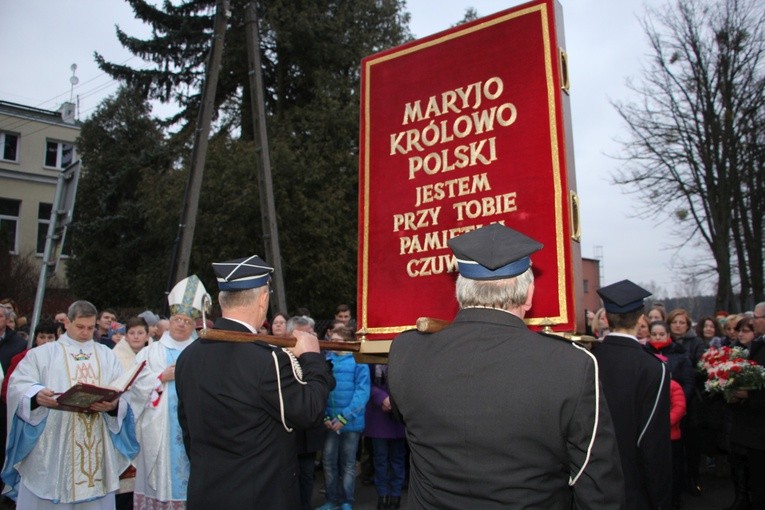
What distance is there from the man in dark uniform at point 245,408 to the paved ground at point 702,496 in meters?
4.32

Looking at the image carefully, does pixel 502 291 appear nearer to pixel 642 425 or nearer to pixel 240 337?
pixel 240 337

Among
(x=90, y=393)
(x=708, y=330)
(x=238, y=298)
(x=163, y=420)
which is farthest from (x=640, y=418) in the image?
(x=708, y=330)

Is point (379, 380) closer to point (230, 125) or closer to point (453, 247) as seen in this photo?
point (453, 247)

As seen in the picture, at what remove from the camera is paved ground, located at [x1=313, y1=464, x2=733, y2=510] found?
704cm

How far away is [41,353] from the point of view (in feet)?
16.9

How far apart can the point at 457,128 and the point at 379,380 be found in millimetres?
4390

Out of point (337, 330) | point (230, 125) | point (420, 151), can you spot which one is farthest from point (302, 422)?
point (230, 125)

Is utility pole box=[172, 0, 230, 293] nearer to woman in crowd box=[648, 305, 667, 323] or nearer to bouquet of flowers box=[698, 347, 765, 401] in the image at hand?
woman in crowd box=[648, 305, 667, 323]

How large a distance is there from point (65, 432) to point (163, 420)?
2.39ft

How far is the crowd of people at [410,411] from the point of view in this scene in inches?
79.0

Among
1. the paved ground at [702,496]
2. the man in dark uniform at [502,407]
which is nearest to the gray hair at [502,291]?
the man in dark uniform at [502,407]

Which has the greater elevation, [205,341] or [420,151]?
[420,151]

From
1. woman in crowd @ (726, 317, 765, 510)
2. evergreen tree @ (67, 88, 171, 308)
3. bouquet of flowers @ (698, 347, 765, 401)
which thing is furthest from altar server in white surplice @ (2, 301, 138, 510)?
evergreen tree @ (67, 88, 171, 308)

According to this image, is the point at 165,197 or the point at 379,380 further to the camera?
the point at 165,197
